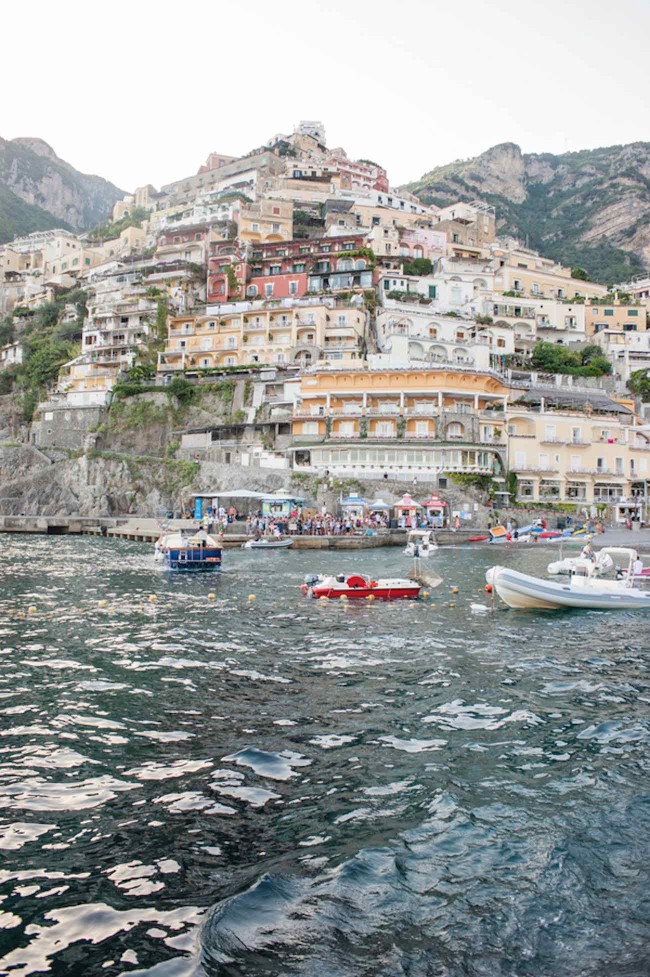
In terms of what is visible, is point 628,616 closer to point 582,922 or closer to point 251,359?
point 582,922

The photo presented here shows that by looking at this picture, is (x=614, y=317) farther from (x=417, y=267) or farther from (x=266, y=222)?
(x=266, y=222)

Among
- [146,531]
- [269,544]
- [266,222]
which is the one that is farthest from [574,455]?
[266,222]

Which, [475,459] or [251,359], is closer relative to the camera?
[475,459]

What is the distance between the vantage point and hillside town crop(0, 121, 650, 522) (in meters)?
57.3

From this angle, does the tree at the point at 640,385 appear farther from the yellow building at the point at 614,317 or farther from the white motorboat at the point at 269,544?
the white motorboat at the point at 269,544

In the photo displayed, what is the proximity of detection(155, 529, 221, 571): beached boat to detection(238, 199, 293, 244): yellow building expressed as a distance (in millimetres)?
62251

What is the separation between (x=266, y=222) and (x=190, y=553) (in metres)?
67.9

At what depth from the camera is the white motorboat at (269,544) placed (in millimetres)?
42312

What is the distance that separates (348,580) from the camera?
23953mm

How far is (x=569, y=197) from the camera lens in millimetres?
158250

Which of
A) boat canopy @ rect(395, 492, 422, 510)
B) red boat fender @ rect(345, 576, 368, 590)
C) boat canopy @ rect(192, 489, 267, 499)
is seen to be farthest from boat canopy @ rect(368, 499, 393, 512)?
red boat fender @ rect(345, 576, 368, 590)

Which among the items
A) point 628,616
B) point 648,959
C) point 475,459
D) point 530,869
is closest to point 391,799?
point 530,869

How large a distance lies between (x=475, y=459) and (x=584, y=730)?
149 feet

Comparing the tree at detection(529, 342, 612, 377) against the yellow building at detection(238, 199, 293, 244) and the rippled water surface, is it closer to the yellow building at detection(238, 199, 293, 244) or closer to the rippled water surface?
the yellow building at detection(238, 199, 293, 244)
